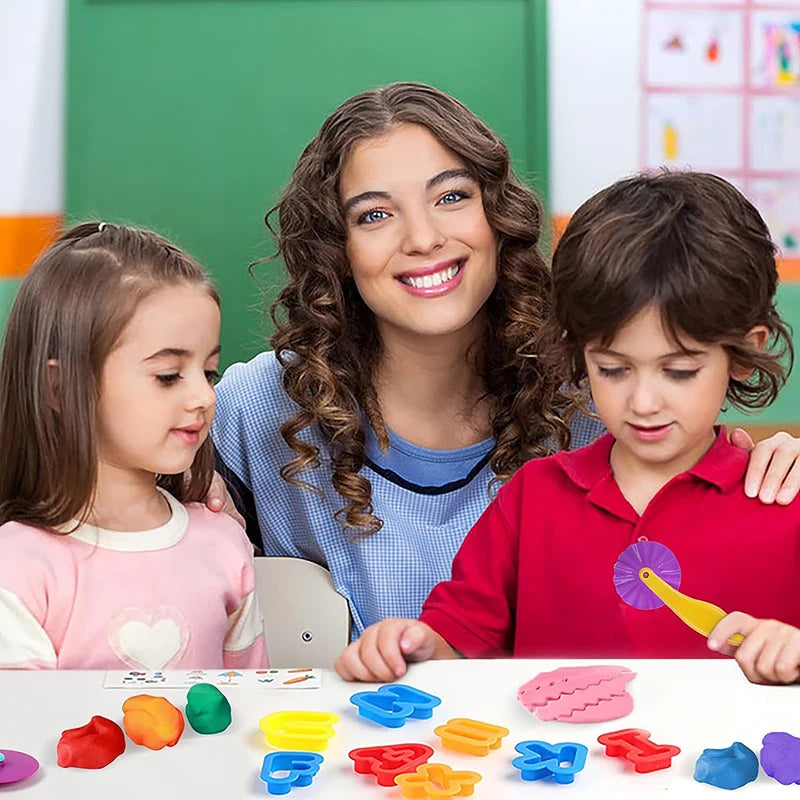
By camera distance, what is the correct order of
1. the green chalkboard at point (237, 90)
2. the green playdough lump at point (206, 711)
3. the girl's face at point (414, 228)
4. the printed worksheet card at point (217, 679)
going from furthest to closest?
1. the green chalkboard at point (237, 90)
2. the girl's face at point (414, 228)
3. the printed worksheet card at point (217, 679)
4. the green playdough lump at point (206, 711)

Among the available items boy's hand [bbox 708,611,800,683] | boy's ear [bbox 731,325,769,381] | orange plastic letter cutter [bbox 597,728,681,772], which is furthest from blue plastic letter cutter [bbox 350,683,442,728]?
boy's ear [bbox 731,325,769,381]

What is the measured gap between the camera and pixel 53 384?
1.25m

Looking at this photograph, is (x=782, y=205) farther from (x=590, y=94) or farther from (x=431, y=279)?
(x=431, y=279)

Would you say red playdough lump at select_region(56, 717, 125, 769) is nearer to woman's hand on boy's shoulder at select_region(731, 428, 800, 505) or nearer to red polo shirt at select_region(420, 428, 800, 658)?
red polo shirt at select_region(420, 428, 800, 658)

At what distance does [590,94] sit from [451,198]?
1436 mm

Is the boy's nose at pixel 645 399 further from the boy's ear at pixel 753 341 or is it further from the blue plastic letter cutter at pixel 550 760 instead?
the blue plastic letter cutter at pixel 550 760

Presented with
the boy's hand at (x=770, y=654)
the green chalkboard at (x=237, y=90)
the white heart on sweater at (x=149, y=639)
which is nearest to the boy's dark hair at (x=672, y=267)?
the boy's hand at (x=770, y=654)

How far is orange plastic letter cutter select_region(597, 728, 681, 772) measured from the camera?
2.64 feet

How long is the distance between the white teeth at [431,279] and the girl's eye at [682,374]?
0.52m

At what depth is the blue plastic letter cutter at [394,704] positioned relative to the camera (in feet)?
2.94

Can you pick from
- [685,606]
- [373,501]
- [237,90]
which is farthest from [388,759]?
[237,90]

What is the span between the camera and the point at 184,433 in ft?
4.14

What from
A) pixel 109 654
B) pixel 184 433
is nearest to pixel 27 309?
pixel 184 433

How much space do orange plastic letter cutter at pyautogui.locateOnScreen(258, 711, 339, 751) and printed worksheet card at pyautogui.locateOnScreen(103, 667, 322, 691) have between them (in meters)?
0.07
